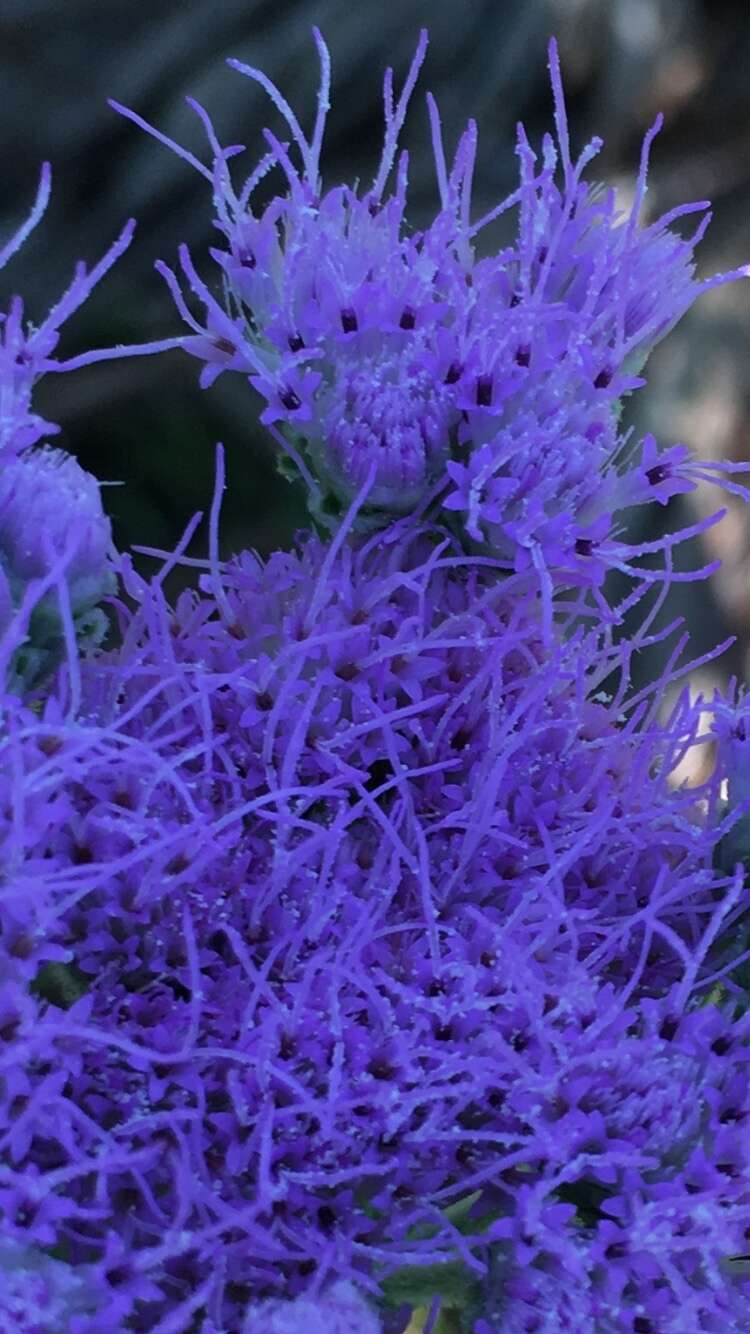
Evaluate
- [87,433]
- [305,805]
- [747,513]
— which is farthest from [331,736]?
[747,513]

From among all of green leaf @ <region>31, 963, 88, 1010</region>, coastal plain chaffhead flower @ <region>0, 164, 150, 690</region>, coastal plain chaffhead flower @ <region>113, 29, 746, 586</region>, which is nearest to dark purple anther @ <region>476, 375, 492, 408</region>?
coastal plain chaffhead flower @ <region>113, 29, 746, 586</region>

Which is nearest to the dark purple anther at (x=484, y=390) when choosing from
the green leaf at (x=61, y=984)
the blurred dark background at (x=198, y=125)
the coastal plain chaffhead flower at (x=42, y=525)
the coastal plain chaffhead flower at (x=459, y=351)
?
→ the coastal plain chaffhead flower at (x=459, y=351)

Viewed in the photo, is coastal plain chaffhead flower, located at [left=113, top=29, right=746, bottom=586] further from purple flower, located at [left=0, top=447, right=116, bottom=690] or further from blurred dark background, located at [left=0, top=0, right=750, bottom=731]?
blurred dark background, located at [left=0, top=0, right=750, bottom=731]

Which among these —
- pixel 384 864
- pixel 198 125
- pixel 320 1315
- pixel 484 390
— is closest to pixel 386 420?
pixel 484 390

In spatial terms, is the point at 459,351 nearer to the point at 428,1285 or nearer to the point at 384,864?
the point at 384,864

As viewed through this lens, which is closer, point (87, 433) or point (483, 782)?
point (483, 782)

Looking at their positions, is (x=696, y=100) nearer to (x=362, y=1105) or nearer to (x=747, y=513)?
(x=747, y=513)
